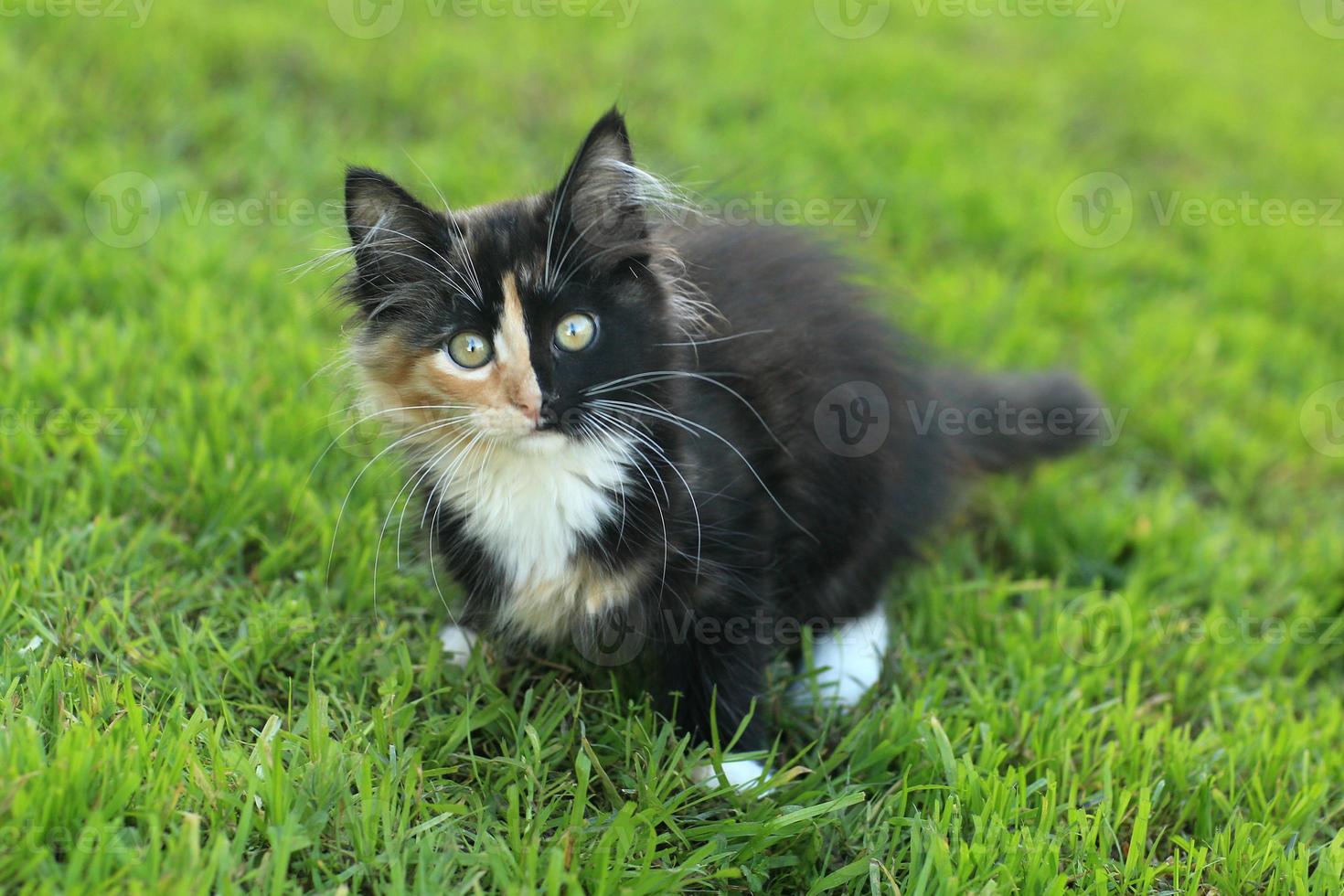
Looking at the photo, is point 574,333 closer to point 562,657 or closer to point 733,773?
point 562,657

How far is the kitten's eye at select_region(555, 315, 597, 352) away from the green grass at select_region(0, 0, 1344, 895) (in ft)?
2.65

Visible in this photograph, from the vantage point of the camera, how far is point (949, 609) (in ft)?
9.86

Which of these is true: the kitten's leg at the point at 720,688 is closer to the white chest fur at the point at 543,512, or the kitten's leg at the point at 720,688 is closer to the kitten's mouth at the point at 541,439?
the white chest fur at the point at 543,512

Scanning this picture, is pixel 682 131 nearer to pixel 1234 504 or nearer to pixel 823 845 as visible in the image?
pixel 1234 504

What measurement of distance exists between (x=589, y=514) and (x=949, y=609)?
4.19 ft

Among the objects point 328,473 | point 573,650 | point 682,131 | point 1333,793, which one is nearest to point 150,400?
point 328,473

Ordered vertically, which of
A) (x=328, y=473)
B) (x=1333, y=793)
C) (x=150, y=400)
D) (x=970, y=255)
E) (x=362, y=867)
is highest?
(x=970, y=255)

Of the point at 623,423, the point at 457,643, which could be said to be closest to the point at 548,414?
the point at 623,423

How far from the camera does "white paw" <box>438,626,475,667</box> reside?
262cm

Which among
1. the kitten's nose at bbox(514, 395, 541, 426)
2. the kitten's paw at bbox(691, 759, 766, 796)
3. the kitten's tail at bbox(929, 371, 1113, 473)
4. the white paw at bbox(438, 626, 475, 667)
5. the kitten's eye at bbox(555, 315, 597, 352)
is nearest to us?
the kitten's nose at bbox(514, 395, 541, 426)

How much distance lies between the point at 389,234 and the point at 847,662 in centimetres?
154

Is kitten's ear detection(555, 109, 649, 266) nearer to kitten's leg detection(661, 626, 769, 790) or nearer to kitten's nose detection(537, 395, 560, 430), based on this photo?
kitten's nose detection(537, 395, 560, 430)

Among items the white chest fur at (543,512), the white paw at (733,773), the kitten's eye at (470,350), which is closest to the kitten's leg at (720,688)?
the white paw at (733,773)

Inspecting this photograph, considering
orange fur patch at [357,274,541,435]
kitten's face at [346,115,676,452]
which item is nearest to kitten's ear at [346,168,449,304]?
kitten's face at [346,115,676,452]
